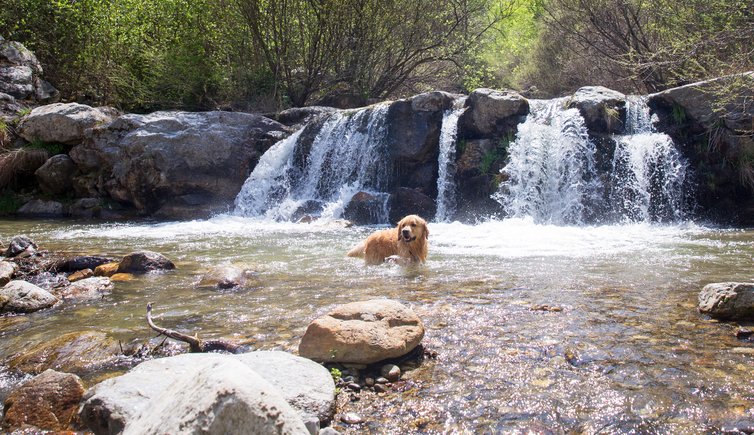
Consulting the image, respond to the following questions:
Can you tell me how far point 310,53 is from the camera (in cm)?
1827

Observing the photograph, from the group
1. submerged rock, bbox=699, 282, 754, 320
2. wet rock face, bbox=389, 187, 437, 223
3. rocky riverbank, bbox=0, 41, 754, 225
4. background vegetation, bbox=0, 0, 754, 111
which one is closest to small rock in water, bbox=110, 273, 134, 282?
submerged rock, bbox=699, 282, 754, 320

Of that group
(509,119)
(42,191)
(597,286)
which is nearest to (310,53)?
(509,119)

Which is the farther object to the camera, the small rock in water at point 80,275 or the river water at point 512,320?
the small rock in water at point 80,275

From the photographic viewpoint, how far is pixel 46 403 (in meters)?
3.04

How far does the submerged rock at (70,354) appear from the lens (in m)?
3.74

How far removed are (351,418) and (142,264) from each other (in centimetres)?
488

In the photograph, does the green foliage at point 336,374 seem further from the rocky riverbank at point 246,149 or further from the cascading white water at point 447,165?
the cascading white water at point 447,165

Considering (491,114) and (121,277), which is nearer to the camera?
(121,277)

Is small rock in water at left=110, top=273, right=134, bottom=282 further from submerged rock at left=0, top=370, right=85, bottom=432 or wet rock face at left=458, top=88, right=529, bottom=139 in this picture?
wet rock face at left=458, top=88, right=529, bottom=139

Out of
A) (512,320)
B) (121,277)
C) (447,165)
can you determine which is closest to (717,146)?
(447,165)

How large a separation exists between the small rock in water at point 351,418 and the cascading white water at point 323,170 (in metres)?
10.6

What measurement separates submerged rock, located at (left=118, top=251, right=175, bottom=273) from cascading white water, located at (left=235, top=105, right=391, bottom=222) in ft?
21.2

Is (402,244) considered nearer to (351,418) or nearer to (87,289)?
(87,289)

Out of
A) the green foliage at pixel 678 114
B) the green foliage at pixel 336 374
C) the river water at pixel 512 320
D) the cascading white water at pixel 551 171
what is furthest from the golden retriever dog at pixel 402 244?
the green foliage at pixel 678 114
